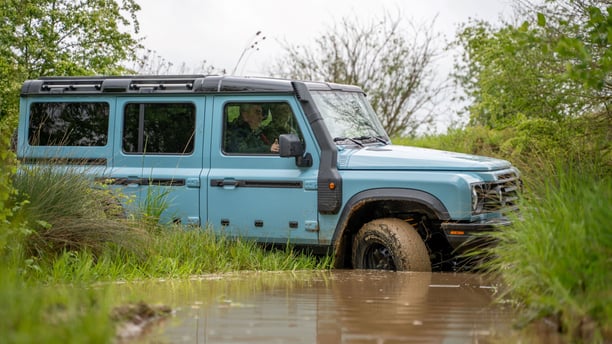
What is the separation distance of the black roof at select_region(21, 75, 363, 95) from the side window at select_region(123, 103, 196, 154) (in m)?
0.18

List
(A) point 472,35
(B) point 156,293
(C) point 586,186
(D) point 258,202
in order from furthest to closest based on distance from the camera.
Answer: (A) point 472,35 → (D) point 258,202 → (B) point 156,293 → (C) point 586,186

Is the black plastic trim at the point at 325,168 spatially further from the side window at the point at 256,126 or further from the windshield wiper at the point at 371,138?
the windshield wiper at the point at 371,138

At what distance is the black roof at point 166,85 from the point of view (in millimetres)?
10023

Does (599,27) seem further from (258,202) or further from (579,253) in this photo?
(258,202)

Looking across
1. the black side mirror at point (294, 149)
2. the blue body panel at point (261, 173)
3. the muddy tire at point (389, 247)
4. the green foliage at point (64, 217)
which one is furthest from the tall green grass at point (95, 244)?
the black side mirror at point (294, 149)

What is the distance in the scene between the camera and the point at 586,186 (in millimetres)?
6945

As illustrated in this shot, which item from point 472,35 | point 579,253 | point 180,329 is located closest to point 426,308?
point 579,253

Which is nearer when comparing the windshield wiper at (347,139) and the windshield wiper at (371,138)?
the windshield wiper at (347,139)

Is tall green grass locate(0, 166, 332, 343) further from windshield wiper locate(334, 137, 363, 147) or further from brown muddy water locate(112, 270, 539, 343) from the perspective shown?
windshield wiper locate(334, 137, 363, 147)

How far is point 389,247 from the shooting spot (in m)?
9.23

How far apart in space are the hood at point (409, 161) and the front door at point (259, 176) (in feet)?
1.26

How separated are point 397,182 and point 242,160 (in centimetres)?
A: 168

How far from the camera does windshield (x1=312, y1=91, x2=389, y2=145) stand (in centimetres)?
990

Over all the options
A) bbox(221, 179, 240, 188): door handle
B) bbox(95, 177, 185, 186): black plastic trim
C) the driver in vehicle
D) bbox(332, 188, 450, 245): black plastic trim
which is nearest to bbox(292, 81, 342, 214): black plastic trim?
bbox(332, 188, 450, 245): black plastic trim
